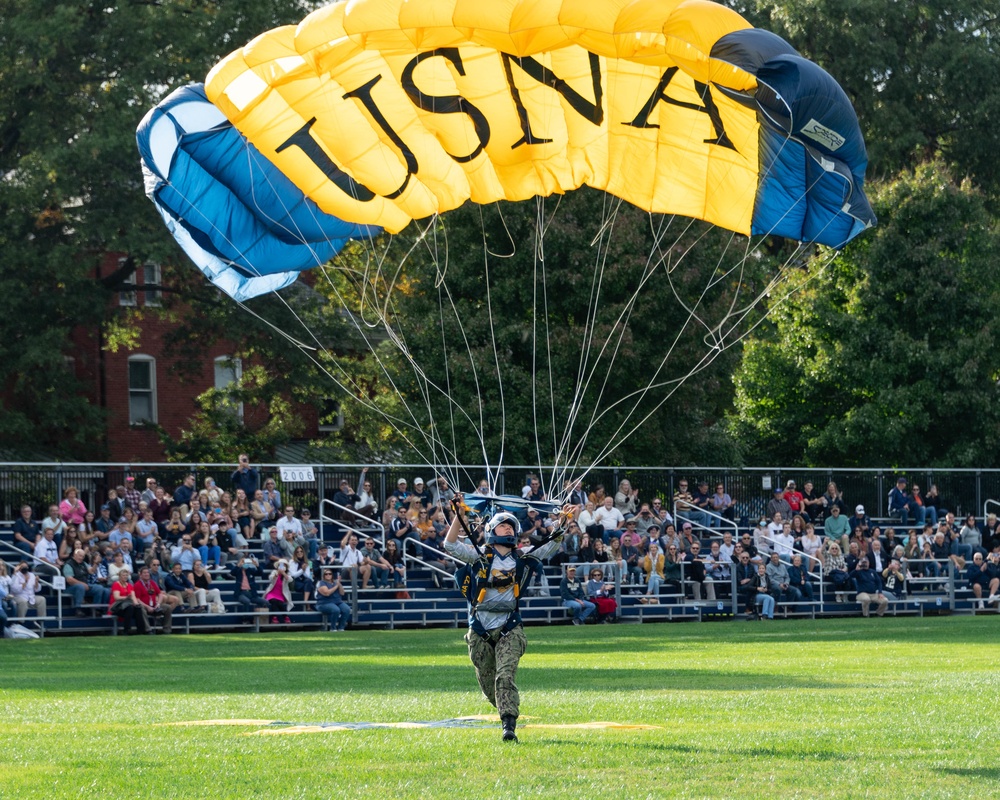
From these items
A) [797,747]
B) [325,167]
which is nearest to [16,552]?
[325,167]

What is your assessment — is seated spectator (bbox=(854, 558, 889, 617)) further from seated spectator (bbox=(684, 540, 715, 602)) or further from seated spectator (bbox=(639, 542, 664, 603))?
seated spectator (bbox=(639, 542, 664, 603))

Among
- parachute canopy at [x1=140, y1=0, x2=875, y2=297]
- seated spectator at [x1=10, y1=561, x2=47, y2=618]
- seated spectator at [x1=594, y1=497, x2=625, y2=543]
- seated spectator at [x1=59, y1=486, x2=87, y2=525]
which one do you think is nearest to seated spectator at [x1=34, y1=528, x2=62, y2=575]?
seated spectator at [x1=10, y1=561, x2=47, y2=618]

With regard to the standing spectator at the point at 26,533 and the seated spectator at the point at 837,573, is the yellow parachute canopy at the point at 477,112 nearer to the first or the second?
the standing spectator at the point at 26,533

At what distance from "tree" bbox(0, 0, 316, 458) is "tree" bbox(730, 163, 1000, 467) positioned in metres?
15.6

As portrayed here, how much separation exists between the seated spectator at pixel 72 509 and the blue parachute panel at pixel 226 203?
31.6 feet

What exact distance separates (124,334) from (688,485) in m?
16.7

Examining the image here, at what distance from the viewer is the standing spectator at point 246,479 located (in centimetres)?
2639

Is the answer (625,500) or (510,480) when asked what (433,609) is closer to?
(510,480)

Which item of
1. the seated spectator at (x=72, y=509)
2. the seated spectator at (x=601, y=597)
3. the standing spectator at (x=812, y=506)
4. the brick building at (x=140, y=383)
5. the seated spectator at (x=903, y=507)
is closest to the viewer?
the seated spectator at (x=72, y=509)

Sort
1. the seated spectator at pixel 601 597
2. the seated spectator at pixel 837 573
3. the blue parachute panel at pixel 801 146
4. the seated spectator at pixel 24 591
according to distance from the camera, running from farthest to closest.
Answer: the seated spectator at pixel 837 573, the seated spectator at pixel 601 597, the seated spectator at pixel 24 591, the blue parachute panel at pixel 801 146

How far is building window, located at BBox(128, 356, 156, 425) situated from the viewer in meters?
44.1

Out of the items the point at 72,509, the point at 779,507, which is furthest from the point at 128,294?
the point at 779,507

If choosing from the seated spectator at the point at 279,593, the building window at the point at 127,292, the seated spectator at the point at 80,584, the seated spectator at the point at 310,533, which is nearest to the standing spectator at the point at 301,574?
the seated spectator at the point at 279,593

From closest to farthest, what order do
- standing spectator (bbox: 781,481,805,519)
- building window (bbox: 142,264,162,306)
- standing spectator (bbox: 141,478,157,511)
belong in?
standing spectator (bbox: 141,478,157,511)
standing spectator (bbox: 781,481,805,519)
building window (bbox: 142,264,162,306)
